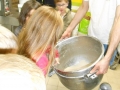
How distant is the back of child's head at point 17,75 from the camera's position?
238 mm

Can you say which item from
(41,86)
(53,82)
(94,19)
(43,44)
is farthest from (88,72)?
(53,82)

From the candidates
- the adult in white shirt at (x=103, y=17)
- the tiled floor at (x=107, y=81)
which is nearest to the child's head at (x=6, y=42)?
the adult in white shirt at (x=103, y=17)

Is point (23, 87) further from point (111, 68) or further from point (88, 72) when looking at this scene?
point (111, 68)

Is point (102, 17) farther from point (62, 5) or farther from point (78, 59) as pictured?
point (62, 5)

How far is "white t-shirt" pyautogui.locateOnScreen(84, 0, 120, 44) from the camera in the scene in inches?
39.0

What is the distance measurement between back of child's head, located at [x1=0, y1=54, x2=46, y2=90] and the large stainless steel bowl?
0.61 metres

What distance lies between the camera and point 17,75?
245mm

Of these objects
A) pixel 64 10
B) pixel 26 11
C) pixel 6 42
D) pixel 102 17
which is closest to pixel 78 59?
pixel 102 17

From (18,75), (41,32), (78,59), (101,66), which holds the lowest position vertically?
(78,59)

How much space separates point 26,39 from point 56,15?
178 millimetres

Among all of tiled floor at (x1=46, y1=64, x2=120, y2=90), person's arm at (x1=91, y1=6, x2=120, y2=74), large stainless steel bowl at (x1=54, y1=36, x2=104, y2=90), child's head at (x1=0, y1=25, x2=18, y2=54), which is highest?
child's head at (x1=0, y1=25, x2=18, y2=54)

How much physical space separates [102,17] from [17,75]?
859 millimetres

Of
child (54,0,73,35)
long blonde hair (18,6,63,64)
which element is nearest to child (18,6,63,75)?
long blonde hair (18,6,63,64)

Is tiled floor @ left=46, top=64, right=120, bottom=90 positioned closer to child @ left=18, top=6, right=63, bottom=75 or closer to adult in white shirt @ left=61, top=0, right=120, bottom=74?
adult in white shirt @ left=61, top=0, right=120, bottom=74
